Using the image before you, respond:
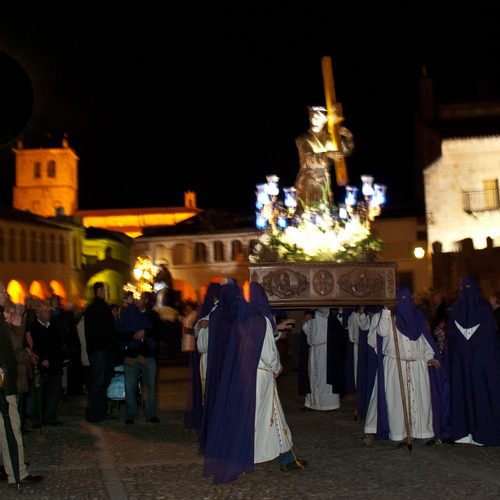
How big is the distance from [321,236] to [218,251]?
34732 mm

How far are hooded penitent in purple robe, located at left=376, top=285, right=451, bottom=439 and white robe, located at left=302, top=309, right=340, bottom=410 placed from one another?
2780 millimetres

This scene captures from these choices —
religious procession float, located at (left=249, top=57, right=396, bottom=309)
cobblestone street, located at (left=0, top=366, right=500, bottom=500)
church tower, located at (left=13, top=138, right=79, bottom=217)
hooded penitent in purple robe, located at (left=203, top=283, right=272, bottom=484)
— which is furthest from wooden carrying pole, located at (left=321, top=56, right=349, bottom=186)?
church tower, located at (left=13, top=138, right=79, bottom=217)

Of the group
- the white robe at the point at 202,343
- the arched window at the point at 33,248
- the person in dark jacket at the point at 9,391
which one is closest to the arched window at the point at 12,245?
the arched window at the point at 33,248

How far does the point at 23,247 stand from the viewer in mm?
37281

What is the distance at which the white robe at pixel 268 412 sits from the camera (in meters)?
5.98

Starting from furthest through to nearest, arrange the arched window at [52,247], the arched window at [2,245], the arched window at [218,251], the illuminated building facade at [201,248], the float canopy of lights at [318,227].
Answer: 1. the arched window at [218,251]
2. the illuminated building facade at [201,248]
3. the arched window at [52,247]
4. the arched window at [2,245]
5. the float canopy of lights at [318,227]

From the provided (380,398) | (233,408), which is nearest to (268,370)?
(233,408)

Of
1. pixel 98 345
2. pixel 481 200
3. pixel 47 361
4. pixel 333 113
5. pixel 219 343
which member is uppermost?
pixel 481 200

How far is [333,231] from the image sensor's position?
7664 mm

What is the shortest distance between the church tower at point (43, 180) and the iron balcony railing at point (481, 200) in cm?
4313

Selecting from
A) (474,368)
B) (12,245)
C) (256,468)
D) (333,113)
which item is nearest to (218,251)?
(12,245)

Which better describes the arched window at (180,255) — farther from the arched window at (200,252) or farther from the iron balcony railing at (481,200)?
the iron balcony railing at (481,200)

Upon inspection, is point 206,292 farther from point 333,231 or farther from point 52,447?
point 52,447

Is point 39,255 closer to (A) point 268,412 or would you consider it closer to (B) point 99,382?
(B) point 99,382
